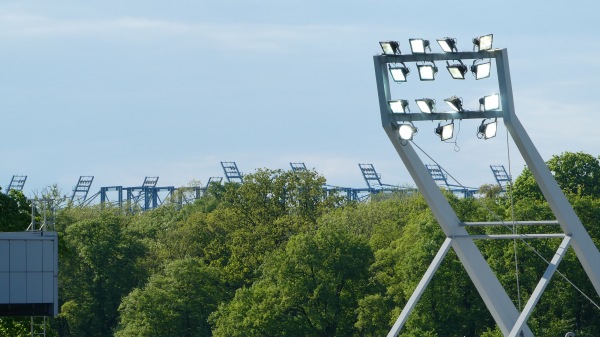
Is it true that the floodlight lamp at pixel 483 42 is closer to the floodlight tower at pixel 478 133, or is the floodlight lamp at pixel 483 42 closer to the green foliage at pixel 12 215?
the floodlight tower at pixel 478 133

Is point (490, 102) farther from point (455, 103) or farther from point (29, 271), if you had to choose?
point (29, 271)

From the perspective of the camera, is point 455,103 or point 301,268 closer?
point 455,103

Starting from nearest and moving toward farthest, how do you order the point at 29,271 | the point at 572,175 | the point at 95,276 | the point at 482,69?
the point at 482,69
the point at 29,271
the point at 572,175
the point at 95,276

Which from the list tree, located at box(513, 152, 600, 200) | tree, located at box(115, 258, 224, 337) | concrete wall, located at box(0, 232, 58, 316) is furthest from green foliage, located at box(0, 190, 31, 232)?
tree, located at box(513, 152, 600, 200)

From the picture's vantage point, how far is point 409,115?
29.5 metres

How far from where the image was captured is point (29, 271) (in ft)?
149

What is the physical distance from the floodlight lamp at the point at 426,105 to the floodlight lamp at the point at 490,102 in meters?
0.86

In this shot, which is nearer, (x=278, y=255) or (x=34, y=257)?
(x=34, y=257)

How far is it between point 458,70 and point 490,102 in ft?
2.68

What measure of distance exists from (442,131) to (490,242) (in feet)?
154

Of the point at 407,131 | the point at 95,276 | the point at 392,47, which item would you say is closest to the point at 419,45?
the point at 392,47

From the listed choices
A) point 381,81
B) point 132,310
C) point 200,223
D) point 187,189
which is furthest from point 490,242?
point 187,189

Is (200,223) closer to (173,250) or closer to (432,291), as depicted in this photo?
(173,250)

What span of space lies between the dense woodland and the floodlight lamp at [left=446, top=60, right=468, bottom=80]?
1221 inches
